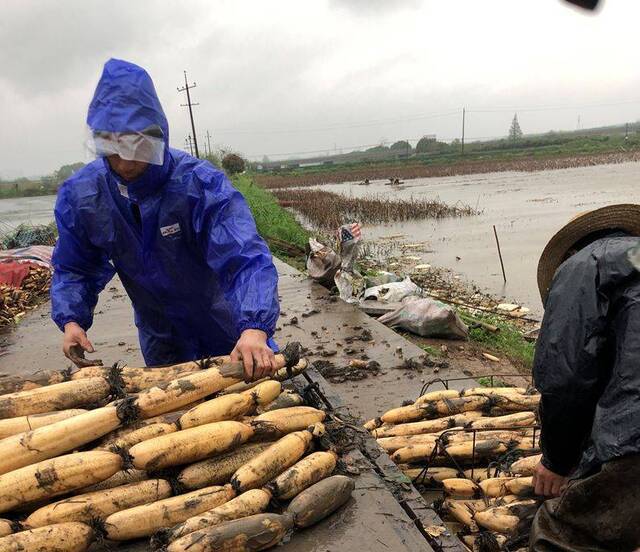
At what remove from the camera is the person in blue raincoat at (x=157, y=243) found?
248cm

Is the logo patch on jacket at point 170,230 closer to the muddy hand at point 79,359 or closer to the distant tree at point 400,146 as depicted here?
the muddy hand at point 79,359

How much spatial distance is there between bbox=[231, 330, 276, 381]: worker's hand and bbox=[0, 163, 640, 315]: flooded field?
25.6 feet

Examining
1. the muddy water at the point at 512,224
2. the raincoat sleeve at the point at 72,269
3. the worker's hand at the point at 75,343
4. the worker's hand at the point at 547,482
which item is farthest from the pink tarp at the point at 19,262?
the worker's hand at the point at 547,482

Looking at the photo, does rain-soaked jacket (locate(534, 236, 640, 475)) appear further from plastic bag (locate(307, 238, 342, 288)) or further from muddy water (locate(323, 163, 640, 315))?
muddy water (locate(323, 163, 640, 315))

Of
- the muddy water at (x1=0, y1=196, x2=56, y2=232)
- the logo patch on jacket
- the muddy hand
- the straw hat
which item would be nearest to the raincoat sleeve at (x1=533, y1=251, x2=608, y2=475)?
the straw hat

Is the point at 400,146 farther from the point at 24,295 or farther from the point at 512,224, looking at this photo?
the point at 24,295

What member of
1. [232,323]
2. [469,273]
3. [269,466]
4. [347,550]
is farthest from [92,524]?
[469,273]

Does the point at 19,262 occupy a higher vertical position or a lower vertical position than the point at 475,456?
higher

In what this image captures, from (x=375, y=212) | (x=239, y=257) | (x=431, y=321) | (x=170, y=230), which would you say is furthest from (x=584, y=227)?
(x=375, y=212)

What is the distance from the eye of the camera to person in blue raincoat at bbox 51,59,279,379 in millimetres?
2479

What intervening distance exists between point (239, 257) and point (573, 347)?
59.1 inches

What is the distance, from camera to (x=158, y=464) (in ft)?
6.09

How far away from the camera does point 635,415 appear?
1580 mm

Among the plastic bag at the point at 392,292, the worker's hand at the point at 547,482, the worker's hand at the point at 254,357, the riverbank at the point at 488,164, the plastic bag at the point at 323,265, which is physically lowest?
the plastic bag at the point at 392,292
